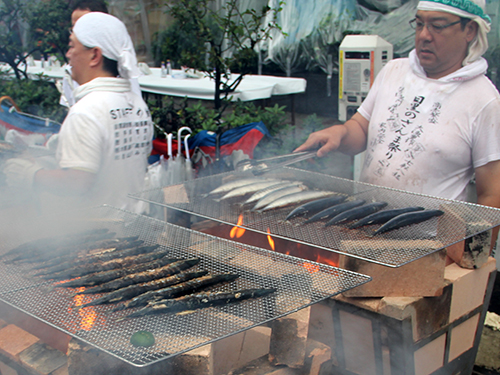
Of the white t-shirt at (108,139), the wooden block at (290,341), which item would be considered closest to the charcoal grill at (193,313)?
the wooden block at (290,341)

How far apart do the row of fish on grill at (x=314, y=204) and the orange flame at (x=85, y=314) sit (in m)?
1.19

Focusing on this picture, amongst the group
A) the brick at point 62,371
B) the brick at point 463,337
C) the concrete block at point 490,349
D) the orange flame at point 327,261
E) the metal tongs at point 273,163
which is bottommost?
the concrete block at point 490,349

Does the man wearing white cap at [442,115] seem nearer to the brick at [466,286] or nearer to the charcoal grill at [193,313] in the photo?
the brick at [466,286]

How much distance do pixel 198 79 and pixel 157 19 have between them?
495cm

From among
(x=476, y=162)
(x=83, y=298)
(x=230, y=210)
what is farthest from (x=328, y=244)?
(x=476, y=162)

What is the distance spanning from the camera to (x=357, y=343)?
8.55 ft

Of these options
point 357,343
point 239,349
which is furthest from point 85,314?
point 357,343

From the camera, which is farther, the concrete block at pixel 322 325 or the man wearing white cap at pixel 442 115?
the man wearing white cap at pixel 442 115

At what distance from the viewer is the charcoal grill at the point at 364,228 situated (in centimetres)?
214

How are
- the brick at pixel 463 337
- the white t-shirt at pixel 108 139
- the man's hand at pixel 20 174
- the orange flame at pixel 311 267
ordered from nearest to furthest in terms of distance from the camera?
1. the orange flame at pixel 311 267
2. the brick at pixel 463 337
3. the man's hand at pixel 20 174
4. the white t-shirt at pixel 108 139

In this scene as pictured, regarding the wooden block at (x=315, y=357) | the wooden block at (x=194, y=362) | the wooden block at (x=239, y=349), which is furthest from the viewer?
the wooden block at (x=315, y=357)

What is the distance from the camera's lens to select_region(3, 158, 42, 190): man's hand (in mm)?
3111

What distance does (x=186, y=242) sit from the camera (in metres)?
2.60

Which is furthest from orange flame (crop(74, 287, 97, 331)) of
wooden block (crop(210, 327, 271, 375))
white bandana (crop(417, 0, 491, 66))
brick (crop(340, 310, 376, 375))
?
white bandana (crop(417, 0, 491, 66))
